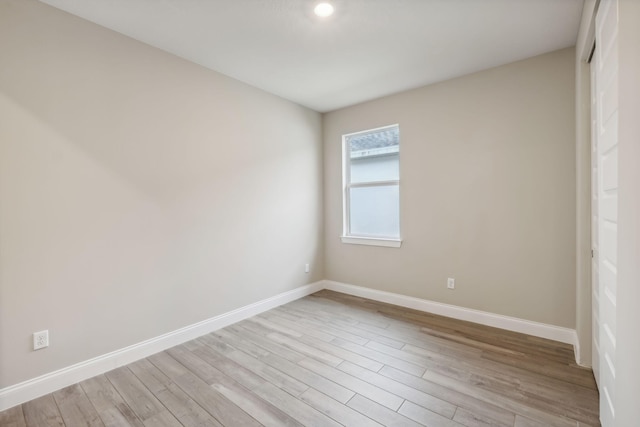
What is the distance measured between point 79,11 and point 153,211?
4.85 ft

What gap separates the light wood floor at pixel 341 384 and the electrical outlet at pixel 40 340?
0.33 m

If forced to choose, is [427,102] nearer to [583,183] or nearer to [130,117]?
[583,183]

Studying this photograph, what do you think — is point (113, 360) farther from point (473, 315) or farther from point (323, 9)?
point (473, 315)

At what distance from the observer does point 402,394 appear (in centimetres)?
187

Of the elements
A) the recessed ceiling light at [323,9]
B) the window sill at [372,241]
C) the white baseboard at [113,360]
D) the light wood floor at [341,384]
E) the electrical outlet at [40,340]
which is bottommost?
the light wood floor at [341,384]

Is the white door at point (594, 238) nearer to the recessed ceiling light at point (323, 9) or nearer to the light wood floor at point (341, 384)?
the light wood floor at point (341, 384)

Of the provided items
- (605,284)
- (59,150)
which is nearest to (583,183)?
(605,284)

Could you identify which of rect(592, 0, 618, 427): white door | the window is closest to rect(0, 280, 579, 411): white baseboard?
the window

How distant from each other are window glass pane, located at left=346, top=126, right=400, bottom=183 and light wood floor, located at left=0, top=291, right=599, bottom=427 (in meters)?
1.92

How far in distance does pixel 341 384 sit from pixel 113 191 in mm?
2222

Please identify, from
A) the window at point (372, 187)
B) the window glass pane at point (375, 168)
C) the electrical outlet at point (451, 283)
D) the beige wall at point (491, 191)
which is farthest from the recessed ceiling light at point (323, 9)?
the electrical outlet at point (451, 283)

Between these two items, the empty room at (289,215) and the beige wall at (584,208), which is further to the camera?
the beige wall at (584,208)

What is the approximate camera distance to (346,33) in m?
2.24

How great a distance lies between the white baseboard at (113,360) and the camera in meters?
1.81
